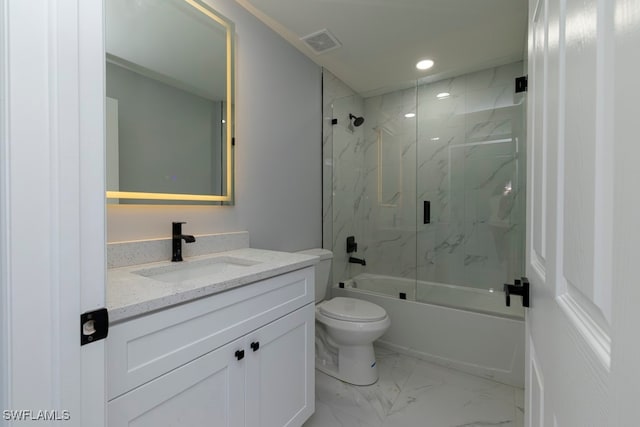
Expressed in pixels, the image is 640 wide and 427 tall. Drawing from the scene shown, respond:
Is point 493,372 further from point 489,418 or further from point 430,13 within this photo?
point 430,13

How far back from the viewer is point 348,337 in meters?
1.79

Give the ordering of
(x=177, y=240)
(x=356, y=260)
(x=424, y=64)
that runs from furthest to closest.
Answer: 1. (x=356, y=260)
2. (x=424, y=64)
3. (x=177, y=240)

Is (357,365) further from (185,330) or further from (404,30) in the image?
(404,30)

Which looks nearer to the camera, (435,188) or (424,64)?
(424,64)

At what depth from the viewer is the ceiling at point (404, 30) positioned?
1680 mm

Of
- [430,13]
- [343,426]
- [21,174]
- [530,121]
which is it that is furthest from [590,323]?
[430,13]

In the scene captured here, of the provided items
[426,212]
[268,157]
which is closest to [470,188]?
[426,212]

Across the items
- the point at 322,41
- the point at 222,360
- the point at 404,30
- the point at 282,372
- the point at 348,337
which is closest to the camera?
the point at 222,360

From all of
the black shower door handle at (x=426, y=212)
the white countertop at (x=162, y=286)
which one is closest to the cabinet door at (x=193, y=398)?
the white countertop at (x=162, y=286)

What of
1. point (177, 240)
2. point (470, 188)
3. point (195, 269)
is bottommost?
point (195, 269)

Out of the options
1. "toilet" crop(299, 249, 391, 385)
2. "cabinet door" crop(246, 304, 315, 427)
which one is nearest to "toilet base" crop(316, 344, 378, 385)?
"toilet" crop(299, 249, 391, 385)

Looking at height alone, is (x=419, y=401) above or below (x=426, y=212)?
below

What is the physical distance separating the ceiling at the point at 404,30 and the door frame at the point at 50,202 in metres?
1.54

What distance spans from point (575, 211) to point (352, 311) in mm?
1669
